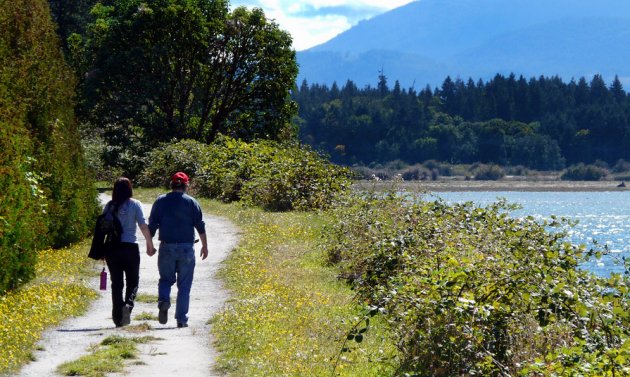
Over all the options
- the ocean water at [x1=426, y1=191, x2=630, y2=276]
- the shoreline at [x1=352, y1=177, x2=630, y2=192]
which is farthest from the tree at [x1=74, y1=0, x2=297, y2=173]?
the shoreline at [x1=352, y1=177, x2=630, y2=192]

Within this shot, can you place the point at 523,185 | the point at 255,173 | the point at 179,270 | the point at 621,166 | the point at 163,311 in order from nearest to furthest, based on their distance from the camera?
the point at 163,311 → the point at 179,270 → the point at 255,173 → the point at 523,185 → the point at 621,166

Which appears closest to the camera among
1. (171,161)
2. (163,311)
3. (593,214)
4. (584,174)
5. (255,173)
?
(163,311)

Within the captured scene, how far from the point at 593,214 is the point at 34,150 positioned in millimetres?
69658

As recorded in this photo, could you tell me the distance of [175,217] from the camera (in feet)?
44.1

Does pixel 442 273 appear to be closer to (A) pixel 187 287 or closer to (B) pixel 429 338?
(B) pixel 429 338

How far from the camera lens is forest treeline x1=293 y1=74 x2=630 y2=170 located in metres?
155

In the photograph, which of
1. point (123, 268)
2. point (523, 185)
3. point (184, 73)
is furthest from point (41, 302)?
point (523, 185)

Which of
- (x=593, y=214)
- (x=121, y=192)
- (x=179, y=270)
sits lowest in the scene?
(x=593, y=214)

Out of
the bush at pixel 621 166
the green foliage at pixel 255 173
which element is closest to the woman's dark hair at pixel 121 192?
the green foliage at pixel 255 173

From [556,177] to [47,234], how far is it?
13342cm

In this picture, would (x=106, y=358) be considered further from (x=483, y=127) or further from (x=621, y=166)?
(x=483, y=127)

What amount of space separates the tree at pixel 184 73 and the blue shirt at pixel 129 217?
115ft

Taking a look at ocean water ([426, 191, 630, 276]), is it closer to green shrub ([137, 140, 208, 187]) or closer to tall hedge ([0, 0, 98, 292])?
tall hedge ([0, 0, 98, 292])

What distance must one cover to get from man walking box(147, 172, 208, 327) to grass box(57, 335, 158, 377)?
44.4 inches
